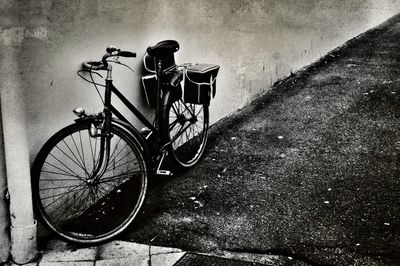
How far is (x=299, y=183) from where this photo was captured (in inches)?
215

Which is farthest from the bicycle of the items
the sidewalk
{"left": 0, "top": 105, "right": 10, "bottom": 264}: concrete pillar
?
{"left": 0, "top": 105, "right": 10, "bottom": 264}: concrete pillar

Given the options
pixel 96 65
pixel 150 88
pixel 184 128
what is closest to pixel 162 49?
pixel 150 88

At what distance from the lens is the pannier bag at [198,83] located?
5.18 meters

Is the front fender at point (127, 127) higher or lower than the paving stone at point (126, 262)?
higher

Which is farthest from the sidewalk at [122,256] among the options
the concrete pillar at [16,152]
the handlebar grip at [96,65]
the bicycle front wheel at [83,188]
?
the handlebar grip at [96,65]

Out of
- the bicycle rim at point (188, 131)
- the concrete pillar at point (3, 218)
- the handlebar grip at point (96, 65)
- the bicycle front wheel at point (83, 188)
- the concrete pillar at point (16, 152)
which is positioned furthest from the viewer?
the bicycle rim at point (188, 131)

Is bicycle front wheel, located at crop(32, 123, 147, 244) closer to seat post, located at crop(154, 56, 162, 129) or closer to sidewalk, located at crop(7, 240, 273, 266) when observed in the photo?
sidewalk, located at crop(7, 240, 273, 266)

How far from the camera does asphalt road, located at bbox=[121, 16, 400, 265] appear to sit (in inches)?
174

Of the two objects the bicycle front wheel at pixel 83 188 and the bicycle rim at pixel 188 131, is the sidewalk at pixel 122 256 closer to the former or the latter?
the bicycle front wheel at pixel 83 188

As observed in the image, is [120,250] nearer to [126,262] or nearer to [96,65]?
[126,262]

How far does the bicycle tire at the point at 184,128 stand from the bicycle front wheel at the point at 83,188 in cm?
51

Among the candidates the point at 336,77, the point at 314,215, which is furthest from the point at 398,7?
the point at 314,215

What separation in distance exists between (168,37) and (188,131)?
1219mm

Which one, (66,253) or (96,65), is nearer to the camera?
(66,253)
